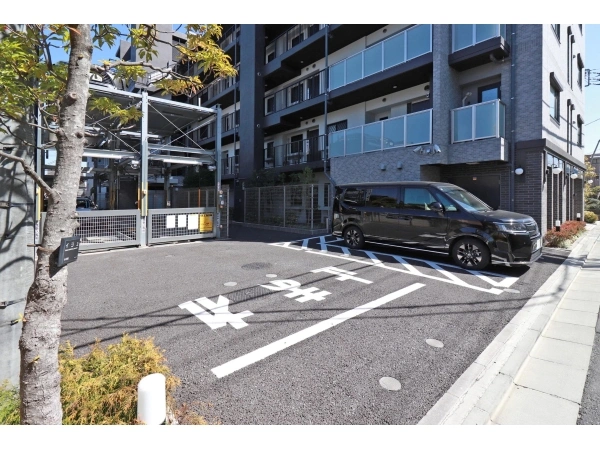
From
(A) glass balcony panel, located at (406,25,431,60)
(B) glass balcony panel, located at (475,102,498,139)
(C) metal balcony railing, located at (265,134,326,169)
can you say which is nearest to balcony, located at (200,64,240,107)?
(C) metal balcony railing, located at (265,134,326,169)

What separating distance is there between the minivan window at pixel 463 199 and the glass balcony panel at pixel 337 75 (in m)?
8.47

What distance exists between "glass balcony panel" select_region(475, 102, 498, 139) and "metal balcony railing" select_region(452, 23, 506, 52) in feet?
7.16

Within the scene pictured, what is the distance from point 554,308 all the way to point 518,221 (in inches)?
89.6

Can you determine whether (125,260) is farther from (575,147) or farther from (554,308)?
(575,147)

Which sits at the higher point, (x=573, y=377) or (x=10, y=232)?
(x=10, y=232)

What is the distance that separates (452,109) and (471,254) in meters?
6.32

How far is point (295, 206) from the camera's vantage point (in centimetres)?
1383

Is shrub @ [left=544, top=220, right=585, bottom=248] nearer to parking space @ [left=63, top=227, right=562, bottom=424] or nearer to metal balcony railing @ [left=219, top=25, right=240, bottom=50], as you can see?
parking space @ [left=63, top=227, right=562, bottom=424]

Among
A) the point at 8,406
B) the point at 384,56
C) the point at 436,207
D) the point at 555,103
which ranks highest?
the point at 384,56

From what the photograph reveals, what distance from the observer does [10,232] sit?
216cm

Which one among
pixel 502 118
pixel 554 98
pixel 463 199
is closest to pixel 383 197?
pixel 463 199

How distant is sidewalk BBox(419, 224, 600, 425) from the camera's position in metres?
2.35

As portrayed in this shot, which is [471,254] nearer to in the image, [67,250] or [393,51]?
[67,250]

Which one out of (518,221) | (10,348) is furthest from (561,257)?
(10,348)
